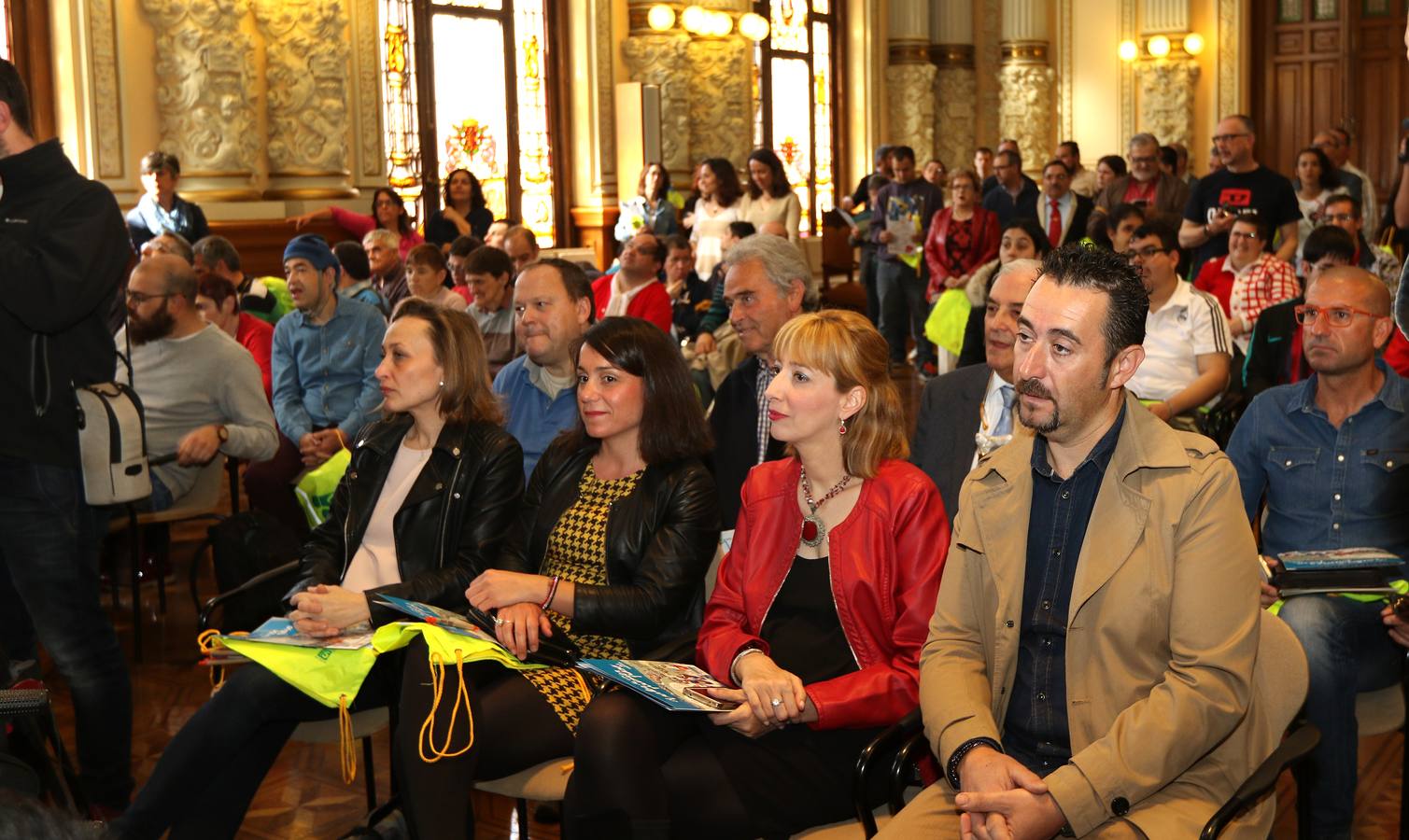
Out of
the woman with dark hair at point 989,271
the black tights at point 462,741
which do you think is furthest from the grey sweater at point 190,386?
the woman with dark hair at point 989,271

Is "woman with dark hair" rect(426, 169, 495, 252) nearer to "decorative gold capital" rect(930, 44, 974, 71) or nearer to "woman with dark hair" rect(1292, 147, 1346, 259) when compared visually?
"woman with dark hair" rect(1292, 147, 1346, 259)

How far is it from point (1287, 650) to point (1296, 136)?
706 inches

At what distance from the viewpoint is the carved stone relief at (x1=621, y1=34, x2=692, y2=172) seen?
13.2m

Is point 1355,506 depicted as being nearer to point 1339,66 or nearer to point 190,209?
point 190,209

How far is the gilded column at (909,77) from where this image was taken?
17.3 metres

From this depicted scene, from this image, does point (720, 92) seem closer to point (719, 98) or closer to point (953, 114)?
point (719, 98)

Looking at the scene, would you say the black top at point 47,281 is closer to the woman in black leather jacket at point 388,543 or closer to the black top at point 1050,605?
the woman in black leather jacket at point 388,543

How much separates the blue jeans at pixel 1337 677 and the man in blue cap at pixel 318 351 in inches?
140

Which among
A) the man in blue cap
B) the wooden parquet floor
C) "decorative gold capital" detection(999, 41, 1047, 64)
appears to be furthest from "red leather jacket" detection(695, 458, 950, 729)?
"decorative gold capital" detection(999, 41, 1047, 64)

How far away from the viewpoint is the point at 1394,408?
10.6 feet

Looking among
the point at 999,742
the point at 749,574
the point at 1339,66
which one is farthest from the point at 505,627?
the point at 1339,66

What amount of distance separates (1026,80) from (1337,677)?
641 inches

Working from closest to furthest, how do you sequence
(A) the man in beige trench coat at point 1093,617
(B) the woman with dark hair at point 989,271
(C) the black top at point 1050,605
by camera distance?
1. (A) the man in beige trench coat at point 1093,617
2. (C) the black top at point 1050,605
3. (B) the woman with dark hair at point 989,271

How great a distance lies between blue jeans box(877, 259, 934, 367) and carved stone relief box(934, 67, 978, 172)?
7.12 m
